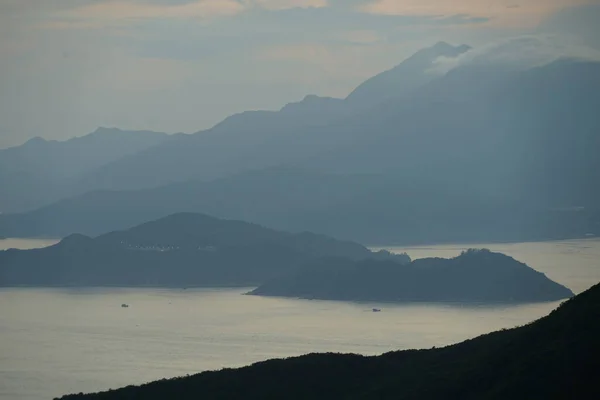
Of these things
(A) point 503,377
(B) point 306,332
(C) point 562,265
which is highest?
(C) point 562,265

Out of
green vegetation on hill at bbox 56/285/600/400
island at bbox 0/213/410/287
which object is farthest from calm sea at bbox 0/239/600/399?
green vegetation on hill at bbox 56/285/600/400

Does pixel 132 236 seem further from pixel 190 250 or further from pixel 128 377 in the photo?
pixel 128 377

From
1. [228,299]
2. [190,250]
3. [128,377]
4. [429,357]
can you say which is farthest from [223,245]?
[429,357]

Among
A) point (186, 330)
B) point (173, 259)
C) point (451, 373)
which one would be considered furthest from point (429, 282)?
point (451, 373)

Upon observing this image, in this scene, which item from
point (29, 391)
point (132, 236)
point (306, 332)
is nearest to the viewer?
point (29, 391)

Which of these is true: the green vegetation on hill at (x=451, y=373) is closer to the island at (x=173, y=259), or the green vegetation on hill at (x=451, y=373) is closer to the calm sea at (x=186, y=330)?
the calm sea at (x=186, y=330)

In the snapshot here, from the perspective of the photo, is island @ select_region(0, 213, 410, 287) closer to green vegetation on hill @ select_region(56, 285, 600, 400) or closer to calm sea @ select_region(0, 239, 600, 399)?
calm sea @ select_region(0, 239, 600, 399)

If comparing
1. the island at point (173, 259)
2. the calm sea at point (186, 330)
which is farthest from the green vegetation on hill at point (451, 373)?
the island at point (173, 259)
